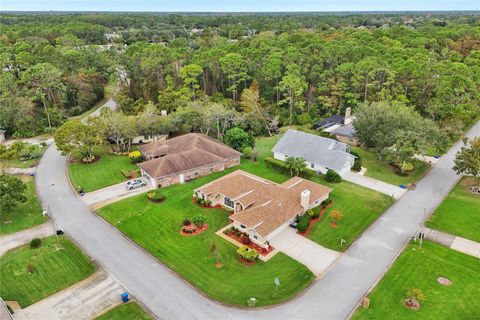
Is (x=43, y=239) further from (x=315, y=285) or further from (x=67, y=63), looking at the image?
(x=67, y=63)

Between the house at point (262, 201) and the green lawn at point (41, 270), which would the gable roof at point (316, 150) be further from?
the green lawn at point (41, 270)

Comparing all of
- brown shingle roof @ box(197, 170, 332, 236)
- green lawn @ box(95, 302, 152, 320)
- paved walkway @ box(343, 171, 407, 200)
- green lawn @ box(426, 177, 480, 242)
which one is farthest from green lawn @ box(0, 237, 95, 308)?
green lawn @ box(426, 177, 480, 242)

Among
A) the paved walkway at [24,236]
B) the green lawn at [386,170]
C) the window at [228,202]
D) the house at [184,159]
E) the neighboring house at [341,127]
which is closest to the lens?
the paved walkway at [24,236]

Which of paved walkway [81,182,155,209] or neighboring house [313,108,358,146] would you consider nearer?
paved walkway [81,182,155,209]

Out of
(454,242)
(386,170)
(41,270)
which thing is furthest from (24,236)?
(386,170)

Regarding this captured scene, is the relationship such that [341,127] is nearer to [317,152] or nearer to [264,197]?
[317,152]

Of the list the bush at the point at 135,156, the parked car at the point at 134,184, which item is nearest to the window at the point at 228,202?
the parked car at the point at 134,184

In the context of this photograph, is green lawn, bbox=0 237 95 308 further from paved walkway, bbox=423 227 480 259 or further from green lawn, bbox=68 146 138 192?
paved walkway, bbox=423 227 480 259
